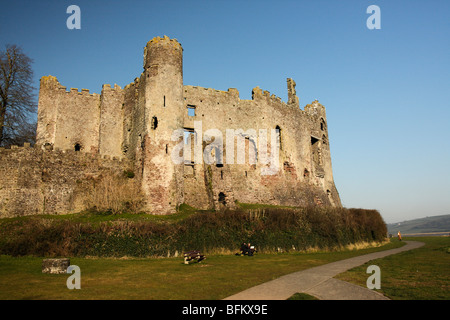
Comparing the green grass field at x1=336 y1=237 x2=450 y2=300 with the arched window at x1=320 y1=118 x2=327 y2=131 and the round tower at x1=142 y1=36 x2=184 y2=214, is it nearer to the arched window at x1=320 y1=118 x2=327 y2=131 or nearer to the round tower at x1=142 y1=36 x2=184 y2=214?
the round tower at x1=142 y1=36 x2=184 y2=214

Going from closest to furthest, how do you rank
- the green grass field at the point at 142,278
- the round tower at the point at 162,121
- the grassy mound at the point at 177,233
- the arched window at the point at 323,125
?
the green grass field at the point at 142,278, the grassy mound at the point at 177,233, the round tower at the point at 162,121, the arched window at the point at 323,125

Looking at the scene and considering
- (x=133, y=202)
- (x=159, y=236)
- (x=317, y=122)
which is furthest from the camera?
(x=317, y=122)

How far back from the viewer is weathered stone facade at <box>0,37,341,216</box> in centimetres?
2158

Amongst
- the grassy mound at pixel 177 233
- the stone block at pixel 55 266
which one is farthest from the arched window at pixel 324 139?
the stone block at pixel 55 266

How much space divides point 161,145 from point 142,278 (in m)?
13.8

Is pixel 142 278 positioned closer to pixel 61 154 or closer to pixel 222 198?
pixel 61 154

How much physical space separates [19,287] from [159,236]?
25.9ft

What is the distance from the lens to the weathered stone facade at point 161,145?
21.6 meters

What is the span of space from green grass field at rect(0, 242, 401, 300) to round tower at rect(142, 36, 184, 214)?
7.71 m

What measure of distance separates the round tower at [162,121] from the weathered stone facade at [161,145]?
0.07 meters

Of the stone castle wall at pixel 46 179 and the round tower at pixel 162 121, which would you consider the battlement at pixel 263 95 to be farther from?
the stone castle wall at pixel 46 179
